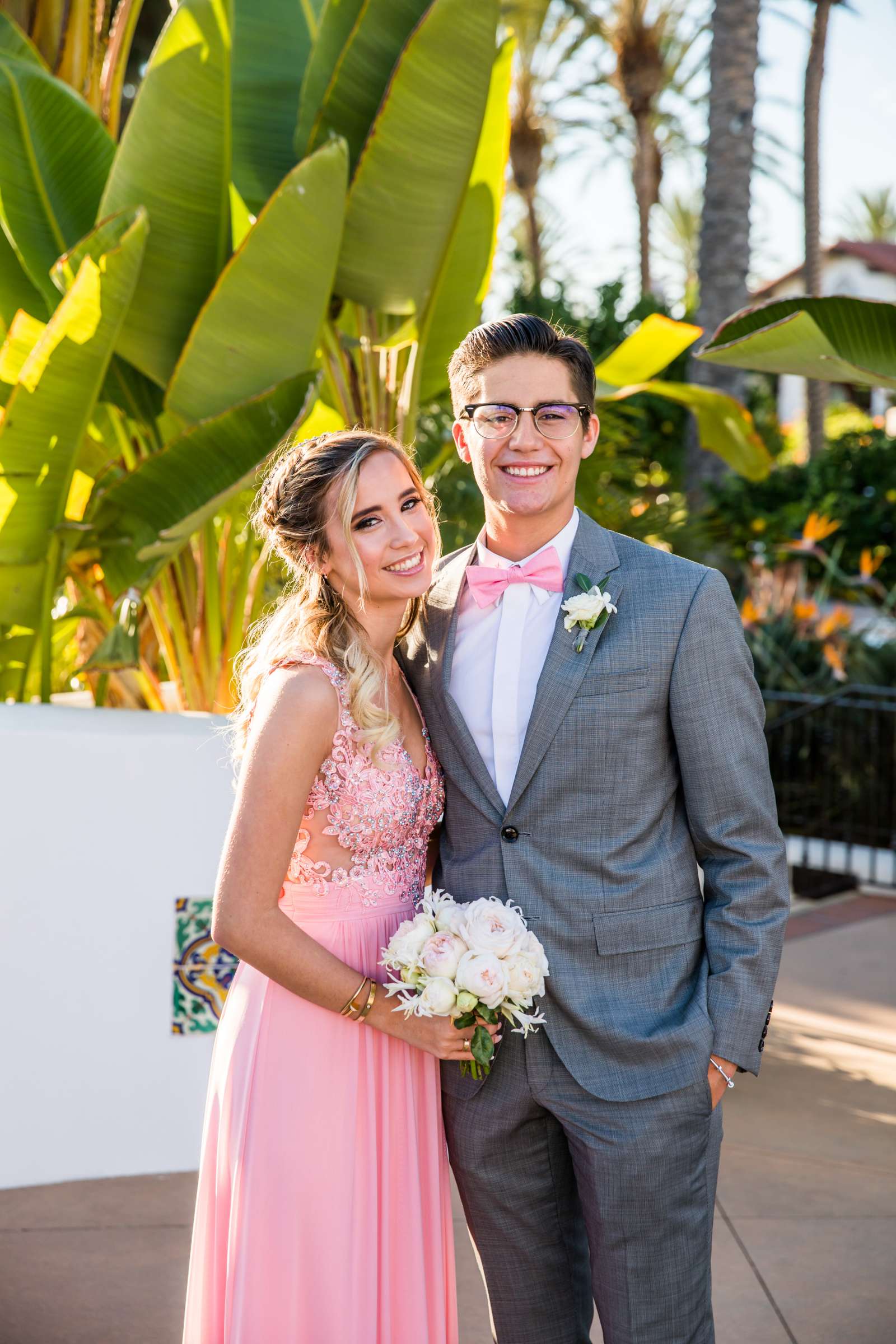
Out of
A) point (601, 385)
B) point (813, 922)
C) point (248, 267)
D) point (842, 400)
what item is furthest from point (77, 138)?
point (842, 400)

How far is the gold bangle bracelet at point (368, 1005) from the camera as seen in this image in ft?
7.38

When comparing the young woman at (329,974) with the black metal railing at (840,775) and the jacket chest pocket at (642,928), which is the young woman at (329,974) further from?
the black metal railing at (840,775)

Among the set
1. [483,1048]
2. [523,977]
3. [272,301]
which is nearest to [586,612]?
[523,977]

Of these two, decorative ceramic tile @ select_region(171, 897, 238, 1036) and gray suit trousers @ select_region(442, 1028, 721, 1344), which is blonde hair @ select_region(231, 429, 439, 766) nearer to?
gray suit trousers @ select_region(442, 1028, 721, 1344)

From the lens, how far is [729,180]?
1029 centimetres

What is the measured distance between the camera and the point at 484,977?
79.7 inches

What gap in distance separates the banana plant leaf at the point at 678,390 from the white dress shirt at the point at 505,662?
2391mm

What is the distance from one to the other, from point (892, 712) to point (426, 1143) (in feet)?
22.3

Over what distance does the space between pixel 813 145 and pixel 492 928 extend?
1402 centimetres

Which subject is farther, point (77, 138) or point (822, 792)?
point (822, 792)

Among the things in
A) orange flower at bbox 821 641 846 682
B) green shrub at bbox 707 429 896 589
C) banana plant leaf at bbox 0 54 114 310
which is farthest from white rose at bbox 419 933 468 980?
green shrub at bbox 707 429 896 589

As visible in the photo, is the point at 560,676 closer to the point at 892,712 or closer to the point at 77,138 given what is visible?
the point at 77,138

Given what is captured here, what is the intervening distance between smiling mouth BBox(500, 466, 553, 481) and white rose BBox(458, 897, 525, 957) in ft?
2.66

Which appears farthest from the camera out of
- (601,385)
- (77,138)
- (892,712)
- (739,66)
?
(739,66)
